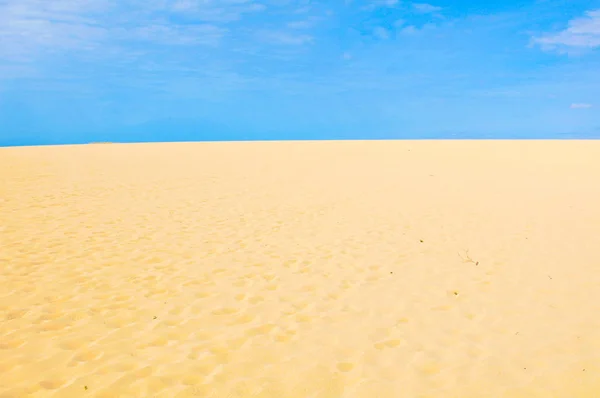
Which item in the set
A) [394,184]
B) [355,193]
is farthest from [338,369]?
[394,184]

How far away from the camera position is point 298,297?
6.47m

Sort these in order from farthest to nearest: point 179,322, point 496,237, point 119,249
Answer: point 496,237, point 119,249, point 179,322

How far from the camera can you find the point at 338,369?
14.9 ft

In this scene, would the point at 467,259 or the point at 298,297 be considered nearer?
the point at 298,297

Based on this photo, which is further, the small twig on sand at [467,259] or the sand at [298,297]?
the small twig on sand at [467,259]

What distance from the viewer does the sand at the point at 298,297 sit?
14.4 ft

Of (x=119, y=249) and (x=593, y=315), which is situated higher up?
(x=119, y=249)

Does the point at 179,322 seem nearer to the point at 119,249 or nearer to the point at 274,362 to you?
the point at 274,362

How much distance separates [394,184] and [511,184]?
514 cm

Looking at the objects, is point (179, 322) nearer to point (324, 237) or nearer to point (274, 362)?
point (274, 362)

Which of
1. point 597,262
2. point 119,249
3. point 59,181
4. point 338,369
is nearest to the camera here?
point 338,369

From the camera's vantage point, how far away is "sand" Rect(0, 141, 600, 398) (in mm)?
4383

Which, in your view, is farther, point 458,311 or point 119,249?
point 119,249

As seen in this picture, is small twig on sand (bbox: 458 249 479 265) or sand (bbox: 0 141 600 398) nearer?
sand (bbox: 0 141 600 398)
